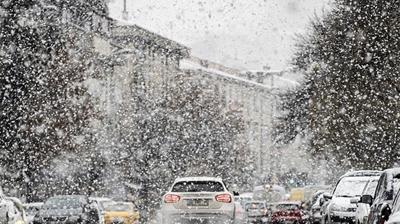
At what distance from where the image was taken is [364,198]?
47.6 feet

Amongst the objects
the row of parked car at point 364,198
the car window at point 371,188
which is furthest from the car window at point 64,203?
the car window at point 371,188

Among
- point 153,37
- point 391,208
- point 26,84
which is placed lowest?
point 391,208

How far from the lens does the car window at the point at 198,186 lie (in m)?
22.1

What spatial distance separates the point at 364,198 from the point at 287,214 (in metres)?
25.4

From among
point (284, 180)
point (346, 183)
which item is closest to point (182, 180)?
point (346, 183)

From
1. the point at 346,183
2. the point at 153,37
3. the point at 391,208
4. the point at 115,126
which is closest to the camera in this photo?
the point at 391,208

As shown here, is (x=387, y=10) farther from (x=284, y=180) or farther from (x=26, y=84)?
(x=284, y=180)

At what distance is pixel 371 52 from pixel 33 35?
42.1ft

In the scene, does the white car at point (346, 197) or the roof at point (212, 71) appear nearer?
the white car at point (346, 197)

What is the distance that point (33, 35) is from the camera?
39.6 metres

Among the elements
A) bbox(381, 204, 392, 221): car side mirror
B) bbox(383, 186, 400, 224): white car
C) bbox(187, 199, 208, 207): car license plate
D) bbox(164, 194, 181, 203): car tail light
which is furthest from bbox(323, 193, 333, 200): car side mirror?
bbox(383, 186, 400, 224): white car

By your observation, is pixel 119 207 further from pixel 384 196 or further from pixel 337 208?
pixel 384 196

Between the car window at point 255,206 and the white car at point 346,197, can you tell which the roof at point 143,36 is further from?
the white car at point 346,197

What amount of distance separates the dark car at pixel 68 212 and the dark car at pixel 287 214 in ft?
41.6
